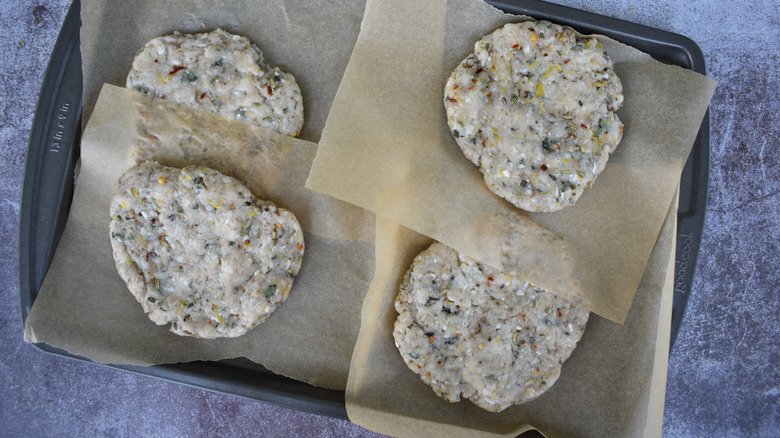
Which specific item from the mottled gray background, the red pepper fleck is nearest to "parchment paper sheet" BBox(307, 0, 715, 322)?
the mottled gray background

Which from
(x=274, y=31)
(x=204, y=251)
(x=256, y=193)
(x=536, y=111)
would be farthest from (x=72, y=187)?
(x=536, y=111)

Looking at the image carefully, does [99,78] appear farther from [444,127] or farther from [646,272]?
[646,272]

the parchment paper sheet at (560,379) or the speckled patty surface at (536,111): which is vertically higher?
the speckled patty surface at (536,111)

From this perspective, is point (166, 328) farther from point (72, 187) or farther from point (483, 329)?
point (483, 329)

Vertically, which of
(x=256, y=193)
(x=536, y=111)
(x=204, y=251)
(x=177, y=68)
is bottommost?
(x=204, y=251)

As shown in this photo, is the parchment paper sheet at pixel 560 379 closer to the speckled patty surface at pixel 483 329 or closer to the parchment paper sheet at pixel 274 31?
the speckled patty surface at pixel 483 329

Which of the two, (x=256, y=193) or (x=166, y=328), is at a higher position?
(x=256, y=193)

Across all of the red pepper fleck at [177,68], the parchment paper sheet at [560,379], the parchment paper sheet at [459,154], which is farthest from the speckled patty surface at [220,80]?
the parchment paper sheet at [560,379]

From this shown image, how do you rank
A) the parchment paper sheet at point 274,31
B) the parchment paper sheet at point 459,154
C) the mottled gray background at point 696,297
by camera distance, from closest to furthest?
the parchment paper sheet at point 459,154 → the parchment paper sheet at point 274,31 → the mottled gray background at point 696,297

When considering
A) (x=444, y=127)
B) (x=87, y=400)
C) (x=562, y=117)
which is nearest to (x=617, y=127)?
(x=562, y=117)
